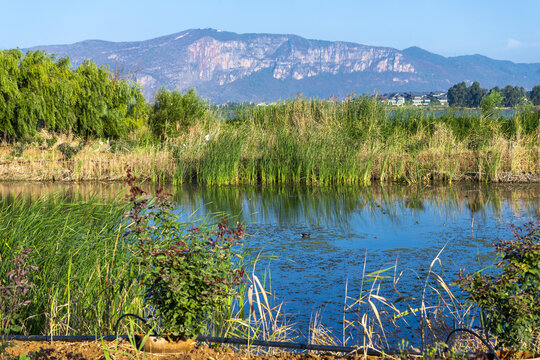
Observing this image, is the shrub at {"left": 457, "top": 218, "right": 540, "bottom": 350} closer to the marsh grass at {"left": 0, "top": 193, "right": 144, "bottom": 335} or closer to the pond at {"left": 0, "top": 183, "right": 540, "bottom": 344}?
the pond at {"left": 0, "top": 183, "right": 540, "bottom": 344}

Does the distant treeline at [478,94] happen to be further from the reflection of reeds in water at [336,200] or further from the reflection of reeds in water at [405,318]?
the reflection of reeds in water at [405,318]

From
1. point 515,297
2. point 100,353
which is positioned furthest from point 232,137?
point 515,297

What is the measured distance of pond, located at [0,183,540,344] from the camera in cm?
626

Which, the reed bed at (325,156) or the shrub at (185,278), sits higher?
the shrub at (185,278)

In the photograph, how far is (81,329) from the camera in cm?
429

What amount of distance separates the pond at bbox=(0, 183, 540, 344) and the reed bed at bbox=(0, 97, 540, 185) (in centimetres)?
64

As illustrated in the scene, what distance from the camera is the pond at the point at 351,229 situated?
6262mm

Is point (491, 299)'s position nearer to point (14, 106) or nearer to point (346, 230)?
point (346, 230)

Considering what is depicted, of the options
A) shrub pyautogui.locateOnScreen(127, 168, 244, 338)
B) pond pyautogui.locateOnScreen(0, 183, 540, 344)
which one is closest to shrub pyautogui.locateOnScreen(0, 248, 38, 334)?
shrub pyautogui.locateOnScreen(127, 168, 244, 338)

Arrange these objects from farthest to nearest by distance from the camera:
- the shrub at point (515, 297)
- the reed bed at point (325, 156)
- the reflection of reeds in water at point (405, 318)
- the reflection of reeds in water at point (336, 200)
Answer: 1. the reed bed at point (325, 156)
2. the reflection of reeds in water at point (336, 200)
3. the reflection of reeds in water at point (405, 318)
4. the shrub at point (515, 297)

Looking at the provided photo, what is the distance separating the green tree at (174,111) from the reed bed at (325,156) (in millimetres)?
2162

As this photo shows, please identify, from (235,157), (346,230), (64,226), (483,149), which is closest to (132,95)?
(235,157)

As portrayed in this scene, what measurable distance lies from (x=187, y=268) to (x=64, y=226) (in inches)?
79.6

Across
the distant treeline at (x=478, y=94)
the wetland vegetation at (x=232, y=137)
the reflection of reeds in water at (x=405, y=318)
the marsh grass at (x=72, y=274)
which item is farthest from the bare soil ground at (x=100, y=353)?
the distant treeline at (x=478, y=94)
